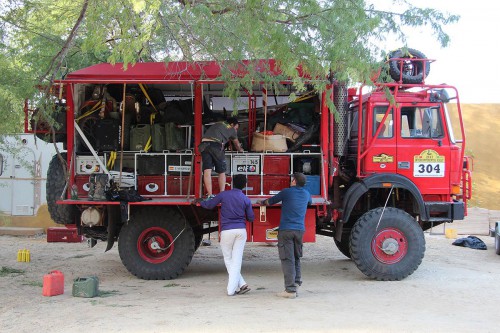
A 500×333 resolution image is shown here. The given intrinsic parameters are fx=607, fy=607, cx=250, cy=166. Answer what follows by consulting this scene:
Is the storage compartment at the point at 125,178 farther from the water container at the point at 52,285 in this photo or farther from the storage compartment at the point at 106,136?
the water container at the point at 52,285

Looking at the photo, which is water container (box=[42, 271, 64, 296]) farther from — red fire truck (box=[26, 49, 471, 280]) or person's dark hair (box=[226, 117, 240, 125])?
person's dark hair (box=[226, 117, 240, 125])

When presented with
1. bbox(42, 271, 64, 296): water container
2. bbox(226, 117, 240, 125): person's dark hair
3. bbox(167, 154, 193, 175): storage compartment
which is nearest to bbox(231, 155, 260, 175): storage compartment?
bbox(226, 117, 240, 125): person's dark hair

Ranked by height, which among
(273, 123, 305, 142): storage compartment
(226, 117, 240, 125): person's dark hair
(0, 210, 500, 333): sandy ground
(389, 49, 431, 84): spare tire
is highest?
(389, 49, 431, 84): spare tire

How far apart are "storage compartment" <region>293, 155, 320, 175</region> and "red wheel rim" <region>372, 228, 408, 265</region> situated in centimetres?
144

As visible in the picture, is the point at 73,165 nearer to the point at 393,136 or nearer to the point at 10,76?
the point at 10,76

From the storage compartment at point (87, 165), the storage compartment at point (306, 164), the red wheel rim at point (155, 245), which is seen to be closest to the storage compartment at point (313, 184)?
the storage compartment at point (306, 164)

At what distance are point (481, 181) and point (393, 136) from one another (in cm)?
1791

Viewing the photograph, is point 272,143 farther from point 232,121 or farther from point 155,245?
point 155,245

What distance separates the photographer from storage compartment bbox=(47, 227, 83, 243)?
14.0m

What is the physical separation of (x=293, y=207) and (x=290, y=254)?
25.0 inches

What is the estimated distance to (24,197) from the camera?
53.3 ft

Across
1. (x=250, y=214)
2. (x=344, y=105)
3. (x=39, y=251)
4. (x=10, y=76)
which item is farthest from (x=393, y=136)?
(x=39, y=251)

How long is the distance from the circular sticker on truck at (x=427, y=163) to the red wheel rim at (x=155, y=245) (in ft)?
13.5

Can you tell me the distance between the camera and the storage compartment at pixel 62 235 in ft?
46.0
